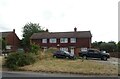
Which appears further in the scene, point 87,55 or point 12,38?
point 12,38

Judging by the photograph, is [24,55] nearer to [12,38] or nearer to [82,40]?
[82,40]

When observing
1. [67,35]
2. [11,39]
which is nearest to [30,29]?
[11,39]

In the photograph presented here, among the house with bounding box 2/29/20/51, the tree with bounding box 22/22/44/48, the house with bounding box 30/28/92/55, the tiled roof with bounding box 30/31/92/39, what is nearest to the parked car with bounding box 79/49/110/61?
the house with bounding box 30/28/92/55

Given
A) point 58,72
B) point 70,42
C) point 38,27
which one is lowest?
point 58,72

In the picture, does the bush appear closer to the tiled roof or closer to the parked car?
the parked car

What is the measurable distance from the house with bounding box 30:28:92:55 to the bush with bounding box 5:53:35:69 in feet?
112

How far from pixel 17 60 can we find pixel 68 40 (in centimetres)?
4028

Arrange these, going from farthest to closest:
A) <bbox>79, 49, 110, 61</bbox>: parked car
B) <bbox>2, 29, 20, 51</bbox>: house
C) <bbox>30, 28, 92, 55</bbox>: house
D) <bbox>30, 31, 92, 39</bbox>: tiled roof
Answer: <bbox>2, 29, 20, 51</bbox>: house → <bbox>30, 31, 92, 39</bbox>: tiled roof → <bbox>30, 28, 92, 55</bbox>: house → <bbox>79, 49, 110, 61</bbox>: parked car

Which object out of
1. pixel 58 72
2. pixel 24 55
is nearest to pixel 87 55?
pixel 24 55

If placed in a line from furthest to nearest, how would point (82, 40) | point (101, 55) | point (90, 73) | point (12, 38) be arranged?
1. point (12, 38)
2. point (82, 40)
3. point (101, 55)
4. point (90, 73)

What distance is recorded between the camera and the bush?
3255 centimetres

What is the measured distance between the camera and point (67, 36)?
240ft

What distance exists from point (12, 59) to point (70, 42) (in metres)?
39.9

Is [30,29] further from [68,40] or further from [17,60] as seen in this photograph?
[17,60]
